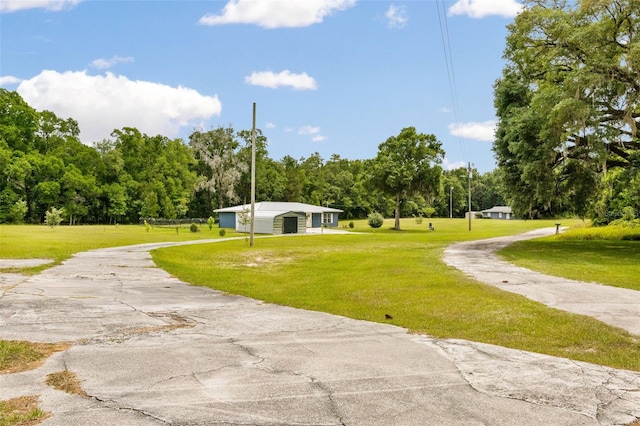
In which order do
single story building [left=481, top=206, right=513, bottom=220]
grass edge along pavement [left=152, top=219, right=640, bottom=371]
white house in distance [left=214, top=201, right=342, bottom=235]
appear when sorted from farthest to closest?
1. single story building [left=481, top=206, right=513, bottom=220]
2. white house in distance [left=214, top=201, right=342, bottom=235]
3. grass edge along pavement [left=152, top=219, right=640, bottom=371]

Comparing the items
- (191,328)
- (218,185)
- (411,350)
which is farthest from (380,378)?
(218,185)

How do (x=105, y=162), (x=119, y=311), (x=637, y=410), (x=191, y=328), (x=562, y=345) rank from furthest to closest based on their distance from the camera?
(x=105, y=162) → (x=119, y=311) → (x=191, y=328) → (x=562, y=345) → (x=637, y=410)

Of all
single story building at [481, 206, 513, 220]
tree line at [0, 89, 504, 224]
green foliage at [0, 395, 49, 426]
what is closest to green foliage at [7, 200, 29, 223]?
tree line at [0, 89, 504, 224]

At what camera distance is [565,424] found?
4.85 meters

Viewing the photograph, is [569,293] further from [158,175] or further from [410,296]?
[158,175]

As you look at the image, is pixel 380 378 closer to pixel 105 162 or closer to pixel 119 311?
pixel 119 311

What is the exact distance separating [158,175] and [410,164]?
141 feet

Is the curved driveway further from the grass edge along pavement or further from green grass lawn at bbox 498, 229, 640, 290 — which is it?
green grass lawn at bbox 498, 229, 640, 290

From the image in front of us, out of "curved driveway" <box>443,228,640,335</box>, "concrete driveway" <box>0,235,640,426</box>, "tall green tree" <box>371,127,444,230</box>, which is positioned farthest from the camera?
"tall green tree" <box>371,127,444,230</box>

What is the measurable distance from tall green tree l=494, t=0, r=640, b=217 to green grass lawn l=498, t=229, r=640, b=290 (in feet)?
11.3

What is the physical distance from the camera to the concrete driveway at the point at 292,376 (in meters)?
5.00

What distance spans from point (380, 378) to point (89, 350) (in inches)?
174

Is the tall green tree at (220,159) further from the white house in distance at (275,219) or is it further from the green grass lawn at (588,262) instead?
the green grass lawn at (588,262)

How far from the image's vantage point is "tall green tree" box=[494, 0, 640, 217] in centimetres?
2244
